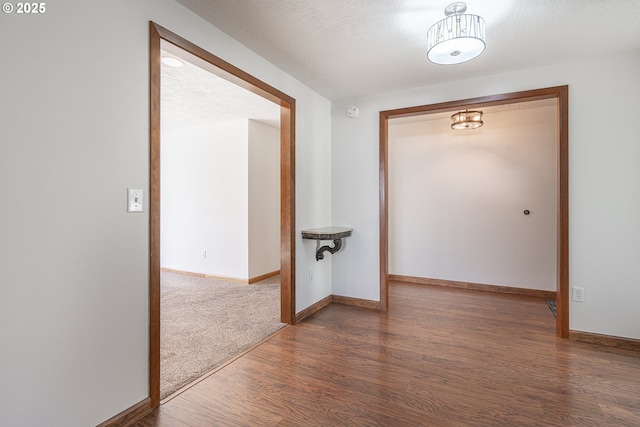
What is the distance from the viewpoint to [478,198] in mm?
4324

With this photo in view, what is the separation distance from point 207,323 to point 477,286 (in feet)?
11.8

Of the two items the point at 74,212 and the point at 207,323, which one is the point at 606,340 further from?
the point at 74,212

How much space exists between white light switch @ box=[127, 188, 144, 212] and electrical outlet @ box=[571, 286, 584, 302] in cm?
352

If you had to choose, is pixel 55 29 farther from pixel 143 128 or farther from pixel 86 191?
pixel 86 191

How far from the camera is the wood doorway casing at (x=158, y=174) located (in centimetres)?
177

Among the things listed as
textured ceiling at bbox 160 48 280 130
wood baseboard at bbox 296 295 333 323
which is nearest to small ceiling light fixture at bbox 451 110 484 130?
textured ceiling at bbox 160 48 280 130

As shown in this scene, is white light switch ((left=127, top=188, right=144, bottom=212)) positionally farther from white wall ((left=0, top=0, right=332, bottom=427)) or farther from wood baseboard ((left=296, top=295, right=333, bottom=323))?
wood baseboard ((left=296, top=295, right=333, bottom=323))

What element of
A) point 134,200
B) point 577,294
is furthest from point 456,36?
point 577,294

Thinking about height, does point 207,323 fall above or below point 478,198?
below

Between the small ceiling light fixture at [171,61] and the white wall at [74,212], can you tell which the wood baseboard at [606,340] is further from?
the small ceiling light fixture at [171,61]

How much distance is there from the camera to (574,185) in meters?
2.71

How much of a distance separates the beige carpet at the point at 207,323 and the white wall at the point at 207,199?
47 centimetres

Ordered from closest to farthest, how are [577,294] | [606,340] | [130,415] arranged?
1. [130,415]
2. [606,340]
3. [577,294]

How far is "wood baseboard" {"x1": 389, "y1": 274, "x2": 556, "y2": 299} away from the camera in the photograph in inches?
156
